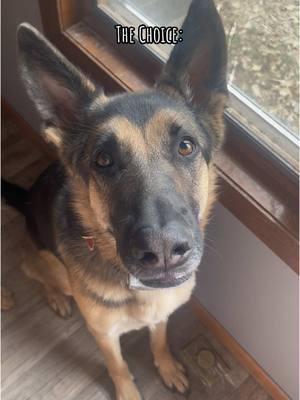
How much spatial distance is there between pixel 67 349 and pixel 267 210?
110 cm

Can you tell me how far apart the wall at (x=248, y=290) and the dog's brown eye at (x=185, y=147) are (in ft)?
1.32

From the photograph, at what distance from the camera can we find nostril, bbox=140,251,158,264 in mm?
Result: 1120

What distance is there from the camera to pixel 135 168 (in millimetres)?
1233

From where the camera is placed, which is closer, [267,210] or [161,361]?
[267,210]

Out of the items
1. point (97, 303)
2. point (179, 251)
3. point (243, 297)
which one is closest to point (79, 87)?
point (179, 251)

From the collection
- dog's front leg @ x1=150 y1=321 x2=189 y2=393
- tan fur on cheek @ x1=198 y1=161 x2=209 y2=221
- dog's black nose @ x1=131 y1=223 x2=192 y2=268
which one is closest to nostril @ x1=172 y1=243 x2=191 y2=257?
dog's black nose @ x1=131 y1=223 x2=192 y2=268

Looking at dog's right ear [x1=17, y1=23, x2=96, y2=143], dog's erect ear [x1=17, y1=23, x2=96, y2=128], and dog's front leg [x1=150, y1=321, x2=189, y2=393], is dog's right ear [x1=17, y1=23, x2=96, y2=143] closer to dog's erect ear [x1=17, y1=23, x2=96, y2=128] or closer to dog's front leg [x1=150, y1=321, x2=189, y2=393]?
A: dog's erect ear [x1=17, y1=23, x2=96, y2=128]

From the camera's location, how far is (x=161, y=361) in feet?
6.43

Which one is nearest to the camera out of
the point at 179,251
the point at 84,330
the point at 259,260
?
the point at 179,251

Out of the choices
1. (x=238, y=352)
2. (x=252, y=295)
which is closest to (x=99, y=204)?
(x=252, y=295)

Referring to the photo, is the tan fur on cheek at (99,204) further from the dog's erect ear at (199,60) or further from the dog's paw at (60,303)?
the dog's paw at (60,303)

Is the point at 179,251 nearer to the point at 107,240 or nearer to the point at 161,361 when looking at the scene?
the point at 107,240

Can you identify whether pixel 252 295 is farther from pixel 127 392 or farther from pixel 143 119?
pixel 143 119

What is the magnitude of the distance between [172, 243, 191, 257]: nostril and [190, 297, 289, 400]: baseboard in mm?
1026
